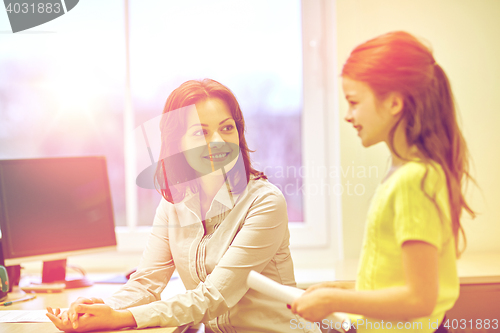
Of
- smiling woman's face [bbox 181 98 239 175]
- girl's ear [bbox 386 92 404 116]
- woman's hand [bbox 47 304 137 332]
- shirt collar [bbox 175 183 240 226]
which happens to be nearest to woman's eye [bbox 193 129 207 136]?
smiling woman's face [bbox 181 98 239 175]

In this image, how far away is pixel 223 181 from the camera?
4.24 ft

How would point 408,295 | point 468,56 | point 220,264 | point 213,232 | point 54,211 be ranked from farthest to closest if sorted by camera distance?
1. point 468,56
2. point 54,211
3. point 213,232
4. point 220,264
5. point 408,295

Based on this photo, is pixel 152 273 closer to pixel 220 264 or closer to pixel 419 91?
pixel 220 264

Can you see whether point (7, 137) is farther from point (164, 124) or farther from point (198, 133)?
point (198, 133)

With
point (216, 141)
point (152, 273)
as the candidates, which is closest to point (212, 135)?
point (216, 141)

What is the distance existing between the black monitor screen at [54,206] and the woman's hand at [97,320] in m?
0.67

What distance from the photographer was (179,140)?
1275mm

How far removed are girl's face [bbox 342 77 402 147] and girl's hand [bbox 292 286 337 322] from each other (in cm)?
27

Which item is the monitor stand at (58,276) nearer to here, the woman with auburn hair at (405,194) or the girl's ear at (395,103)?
the woman with auburn hair at (405,194)

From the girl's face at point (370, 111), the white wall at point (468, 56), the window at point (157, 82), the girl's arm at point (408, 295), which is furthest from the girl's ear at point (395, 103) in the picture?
the window at point (157, 82)

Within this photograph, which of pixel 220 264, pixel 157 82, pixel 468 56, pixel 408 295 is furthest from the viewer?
pixel 157 82

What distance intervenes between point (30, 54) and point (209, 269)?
5.41 ft

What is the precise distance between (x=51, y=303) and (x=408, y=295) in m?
1.22

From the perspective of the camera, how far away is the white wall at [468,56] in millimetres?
1813
